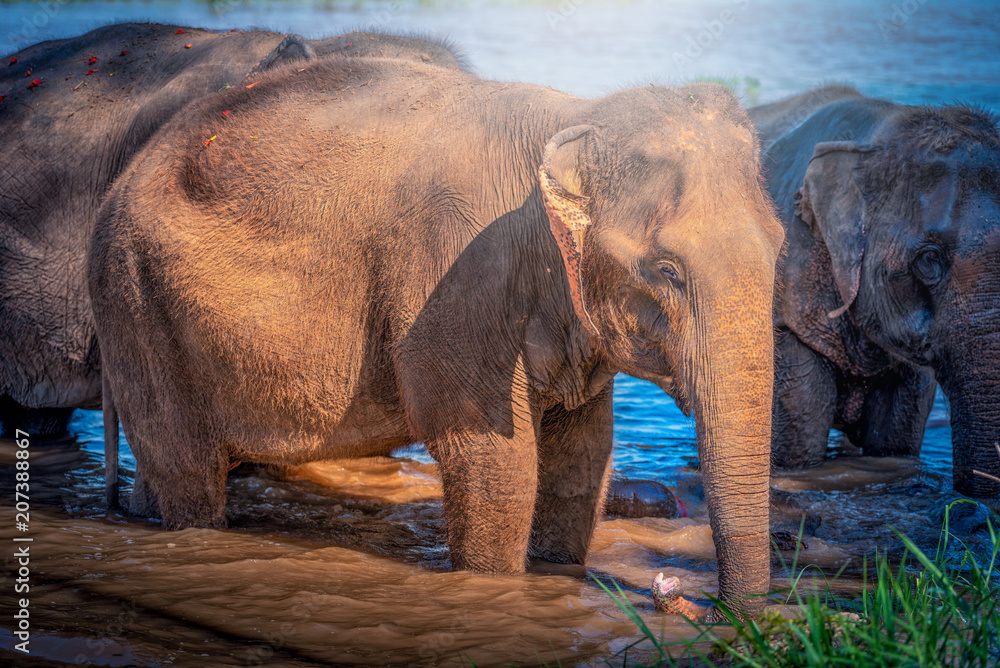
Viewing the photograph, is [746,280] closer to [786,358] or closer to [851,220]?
[851,220]

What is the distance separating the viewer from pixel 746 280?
307cm

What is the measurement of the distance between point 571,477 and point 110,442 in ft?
7.19

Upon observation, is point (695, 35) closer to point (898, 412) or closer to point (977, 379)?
point (898, 412)

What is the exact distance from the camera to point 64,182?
5.88 metres

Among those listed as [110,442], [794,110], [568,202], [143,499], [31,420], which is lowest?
[31,420]

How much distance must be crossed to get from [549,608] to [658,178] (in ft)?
5.32

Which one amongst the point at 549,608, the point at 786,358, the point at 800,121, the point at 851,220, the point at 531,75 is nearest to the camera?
the point at 549,608

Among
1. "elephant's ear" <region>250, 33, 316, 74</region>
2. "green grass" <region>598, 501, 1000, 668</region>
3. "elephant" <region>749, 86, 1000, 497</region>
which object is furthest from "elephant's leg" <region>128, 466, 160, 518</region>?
"elephant" <region>749, 86, 1000, 497</region>

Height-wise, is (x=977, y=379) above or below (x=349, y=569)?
above

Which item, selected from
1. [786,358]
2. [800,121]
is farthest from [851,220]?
[800,121]

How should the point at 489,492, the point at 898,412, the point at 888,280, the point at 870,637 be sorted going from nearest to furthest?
the point at 870,637, the point at 489,492, the point at 888,280, the point at 898,412

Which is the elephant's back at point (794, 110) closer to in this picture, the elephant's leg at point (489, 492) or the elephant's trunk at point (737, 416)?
the elephant's leg at point (489, 492)

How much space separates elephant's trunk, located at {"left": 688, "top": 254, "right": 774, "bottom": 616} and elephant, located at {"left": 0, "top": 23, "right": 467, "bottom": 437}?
339 cm

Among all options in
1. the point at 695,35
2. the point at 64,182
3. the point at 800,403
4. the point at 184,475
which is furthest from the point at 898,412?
the point at 695,35
